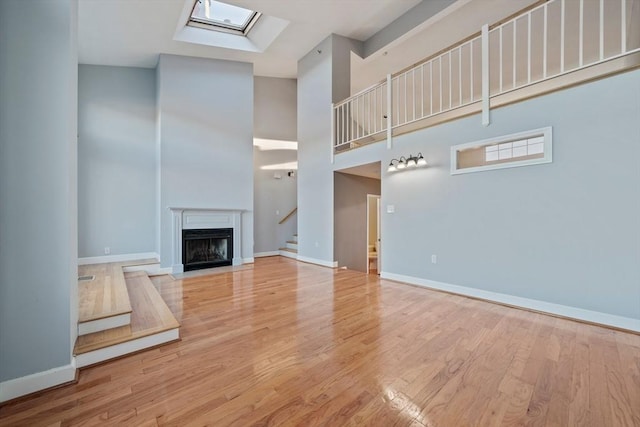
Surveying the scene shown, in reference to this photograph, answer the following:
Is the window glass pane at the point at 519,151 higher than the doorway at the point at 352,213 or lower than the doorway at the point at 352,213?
higher

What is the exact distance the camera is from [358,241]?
20.8 ft

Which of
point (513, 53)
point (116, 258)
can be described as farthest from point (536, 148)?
point (116, 258)

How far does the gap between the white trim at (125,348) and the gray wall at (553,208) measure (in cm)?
346

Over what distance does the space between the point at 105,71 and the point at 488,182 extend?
7.55 meters

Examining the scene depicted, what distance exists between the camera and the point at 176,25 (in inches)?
190

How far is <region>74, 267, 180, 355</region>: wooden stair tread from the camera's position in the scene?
84.6 inches

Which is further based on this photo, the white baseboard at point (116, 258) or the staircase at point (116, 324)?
the white baseboard at point (116, 258)

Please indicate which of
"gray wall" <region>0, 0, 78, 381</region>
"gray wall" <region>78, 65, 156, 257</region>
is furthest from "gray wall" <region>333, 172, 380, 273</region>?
"gray wall" <region>0, 0, 78, 381</region>

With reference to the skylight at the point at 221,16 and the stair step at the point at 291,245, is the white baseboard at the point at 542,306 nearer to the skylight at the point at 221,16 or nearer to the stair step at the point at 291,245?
the stair step at the point at 291,245

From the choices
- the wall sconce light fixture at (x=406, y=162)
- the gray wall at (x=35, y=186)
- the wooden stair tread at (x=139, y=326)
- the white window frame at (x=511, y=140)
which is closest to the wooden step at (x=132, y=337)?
the wooden stair tread at (x=139, y=326)

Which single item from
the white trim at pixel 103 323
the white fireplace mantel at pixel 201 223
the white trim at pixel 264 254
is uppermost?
the white fireplace mantel at pixel 201 223

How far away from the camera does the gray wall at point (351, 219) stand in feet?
19.3

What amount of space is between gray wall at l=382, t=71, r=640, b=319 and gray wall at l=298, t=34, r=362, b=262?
223cm

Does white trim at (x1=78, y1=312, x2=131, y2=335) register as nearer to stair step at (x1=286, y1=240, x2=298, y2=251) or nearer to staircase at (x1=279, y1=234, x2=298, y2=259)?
staircase at (x1=279, y1=234, x2=298, y2=259)
